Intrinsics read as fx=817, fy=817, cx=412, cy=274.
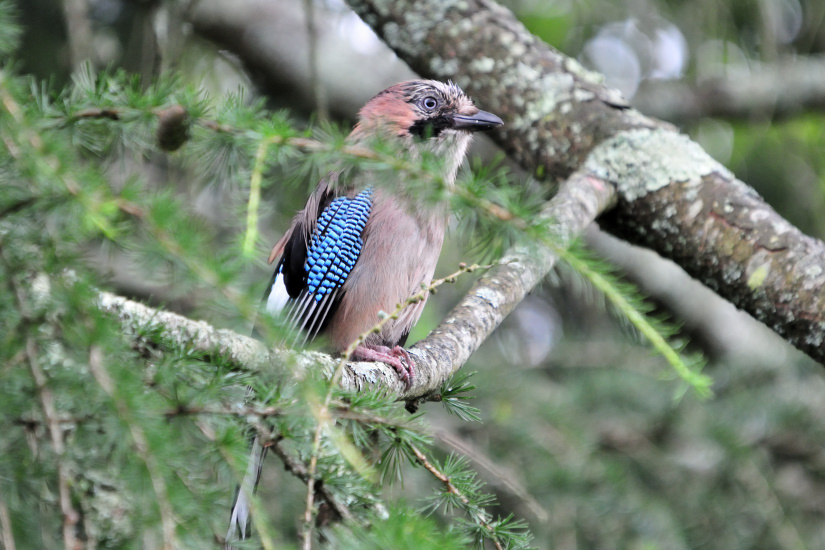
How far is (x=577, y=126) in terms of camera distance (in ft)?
10.0

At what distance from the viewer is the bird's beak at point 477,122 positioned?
9.70 ft

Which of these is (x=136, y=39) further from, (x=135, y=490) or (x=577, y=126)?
(x=135, y=490)

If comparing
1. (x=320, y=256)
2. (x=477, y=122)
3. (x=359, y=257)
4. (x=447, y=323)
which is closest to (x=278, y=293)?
(x=320, y=256)

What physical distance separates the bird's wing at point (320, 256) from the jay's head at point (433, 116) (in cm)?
30

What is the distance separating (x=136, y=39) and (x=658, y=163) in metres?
2.56

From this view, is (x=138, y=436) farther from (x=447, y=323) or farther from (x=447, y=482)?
(x=447, y=323)

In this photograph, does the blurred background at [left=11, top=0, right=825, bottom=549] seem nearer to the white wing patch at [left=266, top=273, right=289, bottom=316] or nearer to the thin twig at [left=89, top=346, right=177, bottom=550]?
the white wing patch at [left=266, top=273, right=289, bottom=316]

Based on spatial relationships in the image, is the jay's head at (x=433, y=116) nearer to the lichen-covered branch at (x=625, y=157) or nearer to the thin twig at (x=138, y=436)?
the lichen-covered branch at (x=625, y=157)

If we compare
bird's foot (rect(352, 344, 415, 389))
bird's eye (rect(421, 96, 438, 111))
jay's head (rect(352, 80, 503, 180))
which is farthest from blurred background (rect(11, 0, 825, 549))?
bird's foot (rect(352, 344, 415, 389))

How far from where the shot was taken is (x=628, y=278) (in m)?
4.23

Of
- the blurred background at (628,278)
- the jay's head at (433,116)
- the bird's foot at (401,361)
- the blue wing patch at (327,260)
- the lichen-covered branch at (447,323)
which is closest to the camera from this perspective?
the lichen-covered branch at (447,323)

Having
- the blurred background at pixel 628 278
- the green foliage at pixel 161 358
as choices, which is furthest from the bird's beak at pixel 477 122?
the green foliage at pixel 161 358

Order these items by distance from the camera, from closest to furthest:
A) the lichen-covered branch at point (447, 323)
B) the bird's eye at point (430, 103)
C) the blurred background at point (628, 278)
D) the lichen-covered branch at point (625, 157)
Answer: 1. the lichen-covered branch at point (447, 323)
2. the lichen-covered branch at point (625, 157)
3. the bird's eye at point (430, 103)
4. the blurred background at point (628, 278)

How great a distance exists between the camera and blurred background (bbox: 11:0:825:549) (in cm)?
335
